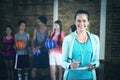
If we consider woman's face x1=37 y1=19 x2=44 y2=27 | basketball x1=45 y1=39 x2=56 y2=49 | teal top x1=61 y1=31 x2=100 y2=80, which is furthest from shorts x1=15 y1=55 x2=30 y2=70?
teal top x1=61 y1=31 x2=100 y2=80

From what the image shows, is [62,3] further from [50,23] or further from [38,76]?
[38,76]

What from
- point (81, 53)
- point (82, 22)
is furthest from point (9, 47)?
point (82, 22)

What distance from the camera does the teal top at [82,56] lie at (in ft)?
24.1

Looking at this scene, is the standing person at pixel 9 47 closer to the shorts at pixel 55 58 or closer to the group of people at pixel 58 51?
the group of people at pixel 58 51

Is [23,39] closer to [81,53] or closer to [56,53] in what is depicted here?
[56,53]

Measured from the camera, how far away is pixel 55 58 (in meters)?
7.78

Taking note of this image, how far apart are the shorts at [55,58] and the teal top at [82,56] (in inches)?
17.8

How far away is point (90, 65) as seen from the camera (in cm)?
740

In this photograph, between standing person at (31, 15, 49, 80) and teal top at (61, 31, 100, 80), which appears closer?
teal top at (61, 31, 100, 80)

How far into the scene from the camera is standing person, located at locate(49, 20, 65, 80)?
7676mm

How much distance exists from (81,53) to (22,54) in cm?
164

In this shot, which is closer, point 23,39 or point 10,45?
point 23,39

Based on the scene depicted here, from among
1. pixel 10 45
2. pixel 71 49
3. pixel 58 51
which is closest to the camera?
pixel 71 49

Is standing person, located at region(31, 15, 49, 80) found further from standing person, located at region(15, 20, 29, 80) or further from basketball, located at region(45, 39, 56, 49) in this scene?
standing person, located at region(15, 20, 29, 80)
